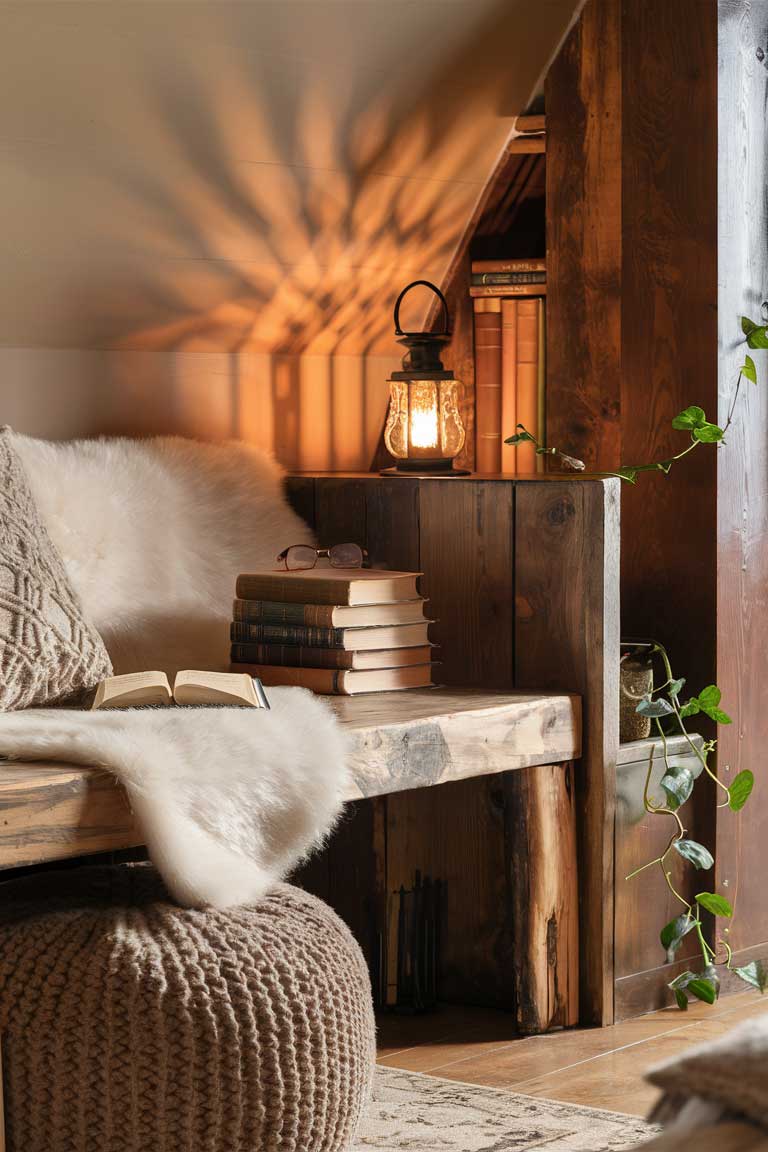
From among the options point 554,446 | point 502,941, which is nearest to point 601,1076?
point 502,941

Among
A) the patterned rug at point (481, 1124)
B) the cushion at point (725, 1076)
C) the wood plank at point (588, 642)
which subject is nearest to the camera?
the cushion at point (725, 1076)

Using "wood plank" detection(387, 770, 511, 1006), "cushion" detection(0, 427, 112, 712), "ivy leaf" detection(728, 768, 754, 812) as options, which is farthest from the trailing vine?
"cushion" detection(0, 427, 112, 712)

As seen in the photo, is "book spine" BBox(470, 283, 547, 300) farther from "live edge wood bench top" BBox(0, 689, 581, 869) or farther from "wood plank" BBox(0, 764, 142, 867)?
"wood plank" BBox(0, 764, 142, 867)

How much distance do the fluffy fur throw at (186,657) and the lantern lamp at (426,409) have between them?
0.26m

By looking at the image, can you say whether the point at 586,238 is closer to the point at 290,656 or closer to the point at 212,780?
the point at 290,656

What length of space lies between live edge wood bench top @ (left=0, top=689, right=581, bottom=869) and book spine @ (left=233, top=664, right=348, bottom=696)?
4cm

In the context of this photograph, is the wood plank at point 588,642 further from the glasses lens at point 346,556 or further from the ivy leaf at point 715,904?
the glasses lens at point 346,556

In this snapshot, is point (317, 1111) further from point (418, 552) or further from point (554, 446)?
point (554, 446)

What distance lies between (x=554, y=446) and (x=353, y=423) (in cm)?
51

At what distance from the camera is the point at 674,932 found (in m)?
2.63

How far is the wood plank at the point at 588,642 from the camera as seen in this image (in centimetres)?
257

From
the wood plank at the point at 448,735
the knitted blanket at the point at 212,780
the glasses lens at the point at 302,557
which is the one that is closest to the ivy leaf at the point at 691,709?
the wood plank at the point at 448,735

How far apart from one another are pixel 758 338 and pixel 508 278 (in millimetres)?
606

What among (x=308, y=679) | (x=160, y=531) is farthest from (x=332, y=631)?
(x=160, y=531)
